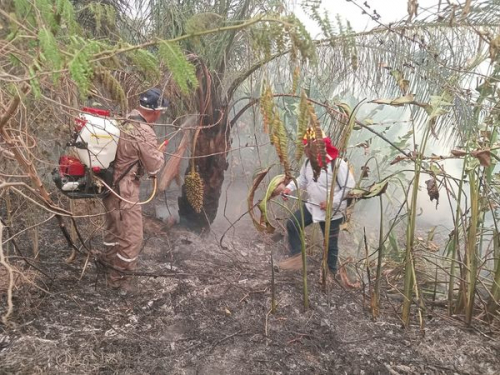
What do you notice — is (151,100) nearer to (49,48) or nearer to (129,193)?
(129,193)

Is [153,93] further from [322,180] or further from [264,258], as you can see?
[264,258]

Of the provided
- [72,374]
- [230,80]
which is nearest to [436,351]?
[72,374]

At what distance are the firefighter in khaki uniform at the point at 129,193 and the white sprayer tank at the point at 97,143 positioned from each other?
0.57 feet

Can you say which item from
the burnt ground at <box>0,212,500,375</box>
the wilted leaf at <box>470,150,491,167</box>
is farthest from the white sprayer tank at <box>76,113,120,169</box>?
the wilted leaf at <box>470,150,491,167</box>

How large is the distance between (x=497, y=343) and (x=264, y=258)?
255 cm

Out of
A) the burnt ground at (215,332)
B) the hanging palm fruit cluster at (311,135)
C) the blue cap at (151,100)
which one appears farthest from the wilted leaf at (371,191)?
the blue cap at (151,100)

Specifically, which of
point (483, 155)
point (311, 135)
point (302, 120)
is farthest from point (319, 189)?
point (302, 120)

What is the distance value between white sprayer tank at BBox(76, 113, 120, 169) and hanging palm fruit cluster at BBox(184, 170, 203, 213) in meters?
1.47

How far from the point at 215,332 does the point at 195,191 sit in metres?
1.91

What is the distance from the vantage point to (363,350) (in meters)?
2.51

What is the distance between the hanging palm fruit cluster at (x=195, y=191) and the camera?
13.8 ft

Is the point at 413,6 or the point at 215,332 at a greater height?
the point at 413,6

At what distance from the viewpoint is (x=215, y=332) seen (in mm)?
2594

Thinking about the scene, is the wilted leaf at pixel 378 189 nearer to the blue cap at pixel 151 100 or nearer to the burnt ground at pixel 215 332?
the burnt ground at pixel 215 332
